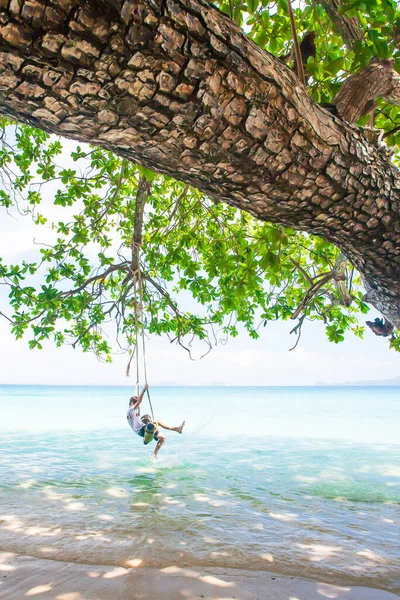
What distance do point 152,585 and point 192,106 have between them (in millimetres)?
3214

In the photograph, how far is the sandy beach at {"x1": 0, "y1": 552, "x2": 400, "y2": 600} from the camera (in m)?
2.92

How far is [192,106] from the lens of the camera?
50.9 inches

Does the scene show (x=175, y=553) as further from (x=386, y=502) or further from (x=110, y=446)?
(x=110, y=446)

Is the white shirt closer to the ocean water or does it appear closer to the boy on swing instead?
the boy on swing

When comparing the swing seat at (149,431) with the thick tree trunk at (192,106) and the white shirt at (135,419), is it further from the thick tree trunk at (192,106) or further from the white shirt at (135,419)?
the thick tree trunk at (192,106)

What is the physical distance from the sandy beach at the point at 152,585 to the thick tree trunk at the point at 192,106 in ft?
8.63

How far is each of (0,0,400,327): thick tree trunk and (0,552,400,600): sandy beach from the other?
263 centimetres

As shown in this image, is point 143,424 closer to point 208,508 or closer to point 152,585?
point 208,508

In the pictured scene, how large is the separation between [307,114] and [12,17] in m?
1.00

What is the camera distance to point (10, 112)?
128 cm

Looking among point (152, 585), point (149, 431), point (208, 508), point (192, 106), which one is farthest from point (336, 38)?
point (149, 431)

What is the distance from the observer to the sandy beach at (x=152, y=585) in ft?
9.57

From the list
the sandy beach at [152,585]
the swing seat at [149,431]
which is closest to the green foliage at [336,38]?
the sandy beach at [152,585]

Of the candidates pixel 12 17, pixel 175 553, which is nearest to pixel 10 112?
pixel 12 17
